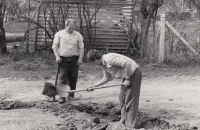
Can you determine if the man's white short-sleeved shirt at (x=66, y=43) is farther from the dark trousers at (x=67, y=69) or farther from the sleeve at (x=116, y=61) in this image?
the sleeve at (x=116, y=61)

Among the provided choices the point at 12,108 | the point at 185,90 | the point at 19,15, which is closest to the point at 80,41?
the point at 12,108

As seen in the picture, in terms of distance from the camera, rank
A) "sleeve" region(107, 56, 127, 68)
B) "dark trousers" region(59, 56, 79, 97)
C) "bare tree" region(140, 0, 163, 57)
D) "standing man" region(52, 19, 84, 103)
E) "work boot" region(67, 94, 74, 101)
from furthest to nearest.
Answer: "bare tree" region(140, 0, 163, 57), "work boot" region(67, 94, 74, 101), "dark trousers" region(59, 56, 79, 97), "standing man" region(52, 19, 84, 103), "sleeve" region(107, 56, 127, 68)

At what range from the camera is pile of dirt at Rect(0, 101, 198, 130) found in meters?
6.78

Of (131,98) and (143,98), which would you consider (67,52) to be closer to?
(143,98)

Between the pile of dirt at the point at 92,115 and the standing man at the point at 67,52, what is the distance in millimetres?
456

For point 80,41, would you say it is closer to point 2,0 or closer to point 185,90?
point 185,90

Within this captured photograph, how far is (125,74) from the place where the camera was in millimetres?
6512

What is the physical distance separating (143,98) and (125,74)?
2.58 meters

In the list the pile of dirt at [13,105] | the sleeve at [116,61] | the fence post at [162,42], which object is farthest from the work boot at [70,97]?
the fence post at [162,42]

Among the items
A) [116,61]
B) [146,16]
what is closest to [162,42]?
[146,16]

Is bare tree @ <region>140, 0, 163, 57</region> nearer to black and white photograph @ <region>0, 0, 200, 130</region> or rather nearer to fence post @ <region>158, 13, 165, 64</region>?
black and white photograph @ <region>0, 0, 200, 130</region>

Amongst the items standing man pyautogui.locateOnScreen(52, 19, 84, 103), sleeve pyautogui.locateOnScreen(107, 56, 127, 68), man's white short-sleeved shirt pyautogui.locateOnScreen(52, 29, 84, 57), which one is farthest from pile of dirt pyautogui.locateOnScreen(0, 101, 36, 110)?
sleeve pyautogui.locateOnScreen(107, 56, 127, 68)

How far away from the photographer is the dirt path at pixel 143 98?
280 inches

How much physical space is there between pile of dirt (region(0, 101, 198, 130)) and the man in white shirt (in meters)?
0.33
